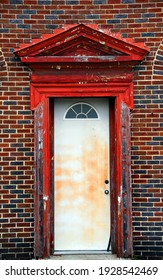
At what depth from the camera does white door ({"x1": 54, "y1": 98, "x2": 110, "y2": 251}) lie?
6684mm

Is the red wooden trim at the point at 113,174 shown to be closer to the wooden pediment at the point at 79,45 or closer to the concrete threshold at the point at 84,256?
the concrete threshold at the point at 84,256

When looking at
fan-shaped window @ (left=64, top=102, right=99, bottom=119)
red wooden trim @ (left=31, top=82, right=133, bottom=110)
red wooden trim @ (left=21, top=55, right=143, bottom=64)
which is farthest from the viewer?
fan-shaped window @ (left=64, top=102, right=99, bottom=119)

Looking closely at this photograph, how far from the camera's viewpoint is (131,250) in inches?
A: 250

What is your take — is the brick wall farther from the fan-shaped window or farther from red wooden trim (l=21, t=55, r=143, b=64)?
the fan-shaped window

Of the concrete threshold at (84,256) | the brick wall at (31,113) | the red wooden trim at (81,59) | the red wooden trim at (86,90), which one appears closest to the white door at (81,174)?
the concrete threshold at (84,256)

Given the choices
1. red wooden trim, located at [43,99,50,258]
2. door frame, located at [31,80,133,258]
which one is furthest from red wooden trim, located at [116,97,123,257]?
red wooden trim, located at [43,99,50,258]

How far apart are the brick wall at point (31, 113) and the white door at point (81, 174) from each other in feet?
1.63

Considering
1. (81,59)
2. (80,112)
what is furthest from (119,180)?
(81,59)

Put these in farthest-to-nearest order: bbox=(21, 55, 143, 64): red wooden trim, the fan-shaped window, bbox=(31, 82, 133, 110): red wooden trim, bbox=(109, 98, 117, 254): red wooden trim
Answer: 1. the fan-shaped window
2. bbox=(109, 98, 117, 254): red wooden trim
3. bbox=(31, 82, 133, 110): red wooden trim
4. bbox=(21, 55, 143, 64): red wooden trim

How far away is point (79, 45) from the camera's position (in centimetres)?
642

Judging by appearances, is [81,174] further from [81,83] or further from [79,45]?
[79,45]

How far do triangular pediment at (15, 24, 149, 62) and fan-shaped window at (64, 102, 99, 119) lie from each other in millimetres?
766

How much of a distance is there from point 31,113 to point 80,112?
774 millimetres

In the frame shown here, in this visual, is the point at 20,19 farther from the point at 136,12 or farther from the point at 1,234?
the point at 1,234
